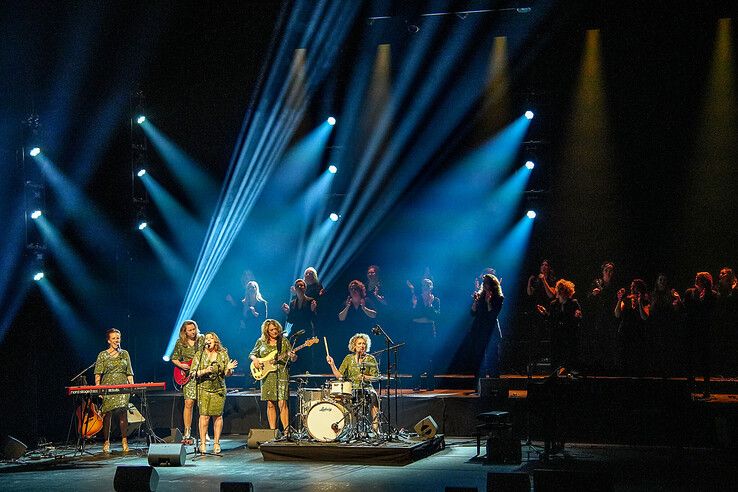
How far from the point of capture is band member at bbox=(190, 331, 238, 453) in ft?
41.0

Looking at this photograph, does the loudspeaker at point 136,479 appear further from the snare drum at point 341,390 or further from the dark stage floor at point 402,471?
the snare drum at point 341,390

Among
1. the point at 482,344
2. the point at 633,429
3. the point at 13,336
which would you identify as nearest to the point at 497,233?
the point at 482,344

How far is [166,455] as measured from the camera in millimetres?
11422

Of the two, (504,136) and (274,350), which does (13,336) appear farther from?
(504,136)

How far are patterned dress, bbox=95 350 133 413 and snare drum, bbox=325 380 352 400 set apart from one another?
319 cm

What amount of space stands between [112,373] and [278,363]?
2322 millimetres

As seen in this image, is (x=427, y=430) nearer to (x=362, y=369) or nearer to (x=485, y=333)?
(x=362, y=369)

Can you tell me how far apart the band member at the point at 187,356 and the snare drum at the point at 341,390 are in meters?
2.30

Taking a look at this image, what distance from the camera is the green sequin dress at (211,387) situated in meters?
12.5

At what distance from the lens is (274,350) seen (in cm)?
1309

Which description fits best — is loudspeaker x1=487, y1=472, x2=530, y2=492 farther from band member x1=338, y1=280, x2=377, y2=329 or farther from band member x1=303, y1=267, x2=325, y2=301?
band member x1=338, y1=280, x2=377, y2=329

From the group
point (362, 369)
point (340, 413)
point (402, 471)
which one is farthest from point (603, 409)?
point (340, 413)

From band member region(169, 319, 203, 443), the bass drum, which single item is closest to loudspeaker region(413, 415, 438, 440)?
the bass drum

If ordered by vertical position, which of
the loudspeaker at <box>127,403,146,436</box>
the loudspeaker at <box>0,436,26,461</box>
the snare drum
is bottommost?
the loudspeaker at <box>0,436,26,461</box>
